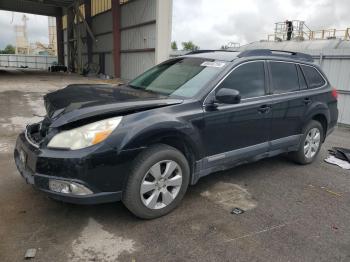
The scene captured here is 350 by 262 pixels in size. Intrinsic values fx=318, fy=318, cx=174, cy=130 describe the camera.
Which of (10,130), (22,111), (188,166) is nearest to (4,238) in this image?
(188,166)

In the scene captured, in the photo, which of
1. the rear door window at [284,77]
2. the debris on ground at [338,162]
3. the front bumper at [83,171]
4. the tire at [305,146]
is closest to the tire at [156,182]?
the front bumper at [83,171]

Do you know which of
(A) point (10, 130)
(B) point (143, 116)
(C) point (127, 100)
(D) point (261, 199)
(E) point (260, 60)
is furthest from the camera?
(A) point (10, 130)

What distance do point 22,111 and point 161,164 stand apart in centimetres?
731

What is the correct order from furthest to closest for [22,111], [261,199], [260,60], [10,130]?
[22,111], [10,130], [260,60], [261,199]

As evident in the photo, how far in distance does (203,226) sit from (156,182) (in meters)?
0.64

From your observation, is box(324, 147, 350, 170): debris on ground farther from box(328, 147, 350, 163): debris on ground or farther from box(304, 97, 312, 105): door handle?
box(304, 97, 312, 105): door handle

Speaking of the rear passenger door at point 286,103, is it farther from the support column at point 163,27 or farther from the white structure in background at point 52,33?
the white structure in background at point 52,33

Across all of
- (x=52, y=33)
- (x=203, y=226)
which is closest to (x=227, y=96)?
(x=203, y=226)

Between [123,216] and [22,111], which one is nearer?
[123,216]

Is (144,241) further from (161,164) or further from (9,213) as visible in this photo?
(9,213)

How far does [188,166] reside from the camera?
133 inches

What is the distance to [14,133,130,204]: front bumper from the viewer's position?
8.97 feet

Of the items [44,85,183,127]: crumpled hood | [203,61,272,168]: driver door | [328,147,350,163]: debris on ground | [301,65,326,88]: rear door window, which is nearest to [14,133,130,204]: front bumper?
[44,85,183,127]: crumpled hood

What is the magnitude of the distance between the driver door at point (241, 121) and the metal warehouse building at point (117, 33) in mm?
16377
